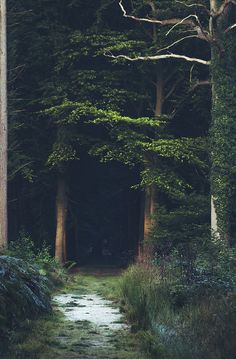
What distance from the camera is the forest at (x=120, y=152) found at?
12.4m

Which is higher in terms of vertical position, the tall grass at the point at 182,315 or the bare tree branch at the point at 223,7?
the bare tree branch at the point at 223,7

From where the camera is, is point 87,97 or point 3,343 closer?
point 3,343

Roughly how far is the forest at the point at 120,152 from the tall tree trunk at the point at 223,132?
42 millimetres

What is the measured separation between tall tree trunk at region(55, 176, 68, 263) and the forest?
49mm

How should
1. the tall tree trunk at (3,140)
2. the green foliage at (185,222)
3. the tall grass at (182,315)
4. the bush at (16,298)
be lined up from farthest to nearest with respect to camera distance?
the green foliage at (185,222)
the tall tree trunk at (3,140)
the bush at (16,298)
the tall grass at (182,315)

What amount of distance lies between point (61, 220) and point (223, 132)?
9020 millimetres

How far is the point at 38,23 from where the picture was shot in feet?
85.7

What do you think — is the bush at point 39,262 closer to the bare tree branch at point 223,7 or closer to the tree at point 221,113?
the tree at point 221,113

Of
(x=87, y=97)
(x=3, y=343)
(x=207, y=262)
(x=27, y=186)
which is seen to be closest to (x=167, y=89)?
(x=87, y=97)

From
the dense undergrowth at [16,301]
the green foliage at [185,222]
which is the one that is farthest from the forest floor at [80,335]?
the green foliage at [185,222]

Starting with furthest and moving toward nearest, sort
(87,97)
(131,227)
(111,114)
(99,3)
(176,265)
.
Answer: (131,227), (99,3), (87,97), (111,114), (176,265)

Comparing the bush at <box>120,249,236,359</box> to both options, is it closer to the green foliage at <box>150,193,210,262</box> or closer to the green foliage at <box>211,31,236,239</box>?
the green foliage at <box>211,31,236,239</box>

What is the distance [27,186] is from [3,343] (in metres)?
22.6

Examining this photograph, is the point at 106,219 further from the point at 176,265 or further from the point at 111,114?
the point at 176,265
